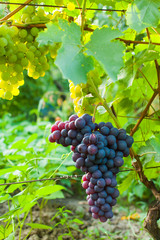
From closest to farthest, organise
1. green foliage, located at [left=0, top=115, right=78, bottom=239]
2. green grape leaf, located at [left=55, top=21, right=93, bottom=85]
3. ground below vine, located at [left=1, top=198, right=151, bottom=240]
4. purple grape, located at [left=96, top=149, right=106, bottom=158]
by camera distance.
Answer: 1. green grape leaf, located at [left=55, top=21, right=93, bottom=85]
2. purple grape, located at [left=96, top=149, right=106, bottom=158]
3. green foliage, located at [left=0, top=115, right=78, bottom=239]
4. ground below vine, located at [left=1, top=198, right=151, bottom=240]

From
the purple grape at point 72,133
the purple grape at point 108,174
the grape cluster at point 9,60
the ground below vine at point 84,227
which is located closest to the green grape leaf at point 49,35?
the grape cluster at point 9,60

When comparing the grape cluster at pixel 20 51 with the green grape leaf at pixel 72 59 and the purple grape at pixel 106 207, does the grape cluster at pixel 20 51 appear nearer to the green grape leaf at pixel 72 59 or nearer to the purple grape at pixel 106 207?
the green grape leaf at pixel 72 59

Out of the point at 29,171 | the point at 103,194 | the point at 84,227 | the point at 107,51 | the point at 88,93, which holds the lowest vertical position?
the point at 84,227

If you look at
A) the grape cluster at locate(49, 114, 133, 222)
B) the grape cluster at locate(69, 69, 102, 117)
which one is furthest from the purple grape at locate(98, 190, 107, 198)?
the grape cluster at locate(69, 69, 102, 117)

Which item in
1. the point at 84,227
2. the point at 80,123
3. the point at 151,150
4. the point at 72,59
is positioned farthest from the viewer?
the point at 84,227

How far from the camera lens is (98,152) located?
1.90ft

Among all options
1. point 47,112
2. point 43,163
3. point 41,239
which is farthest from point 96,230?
point 47,112

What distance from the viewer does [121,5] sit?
0.82m

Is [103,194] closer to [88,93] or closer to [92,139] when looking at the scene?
[92,139]

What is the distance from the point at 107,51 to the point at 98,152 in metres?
0.22

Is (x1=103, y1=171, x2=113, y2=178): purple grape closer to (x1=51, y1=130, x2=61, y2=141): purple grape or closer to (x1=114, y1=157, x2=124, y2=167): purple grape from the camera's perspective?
(x1=114, y1=157, x2=124, y2=167): purple grape

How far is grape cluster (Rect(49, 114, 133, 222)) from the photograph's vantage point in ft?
1.93

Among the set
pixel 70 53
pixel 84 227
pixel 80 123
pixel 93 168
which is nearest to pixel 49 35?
pixel 70 53

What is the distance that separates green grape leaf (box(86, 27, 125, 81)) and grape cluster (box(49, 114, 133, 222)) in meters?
0.16
